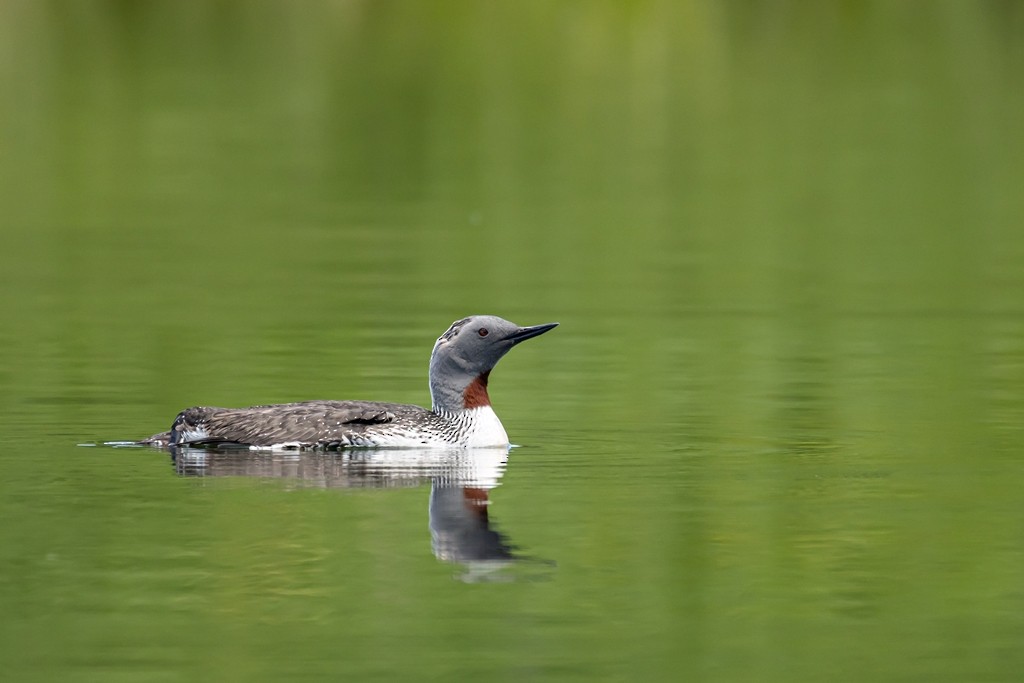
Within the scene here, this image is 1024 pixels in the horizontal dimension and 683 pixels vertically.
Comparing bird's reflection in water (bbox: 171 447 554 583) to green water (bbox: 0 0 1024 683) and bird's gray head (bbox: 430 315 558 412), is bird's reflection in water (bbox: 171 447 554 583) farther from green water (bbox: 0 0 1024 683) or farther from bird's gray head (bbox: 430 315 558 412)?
bird's gray head (bbox: 430 315 558 412)

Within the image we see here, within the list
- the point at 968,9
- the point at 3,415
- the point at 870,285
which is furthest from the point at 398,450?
the point at 968,9

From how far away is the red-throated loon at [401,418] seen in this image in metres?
10.6

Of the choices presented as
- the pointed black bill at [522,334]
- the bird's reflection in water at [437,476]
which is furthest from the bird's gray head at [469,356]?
the bird's reflection in water at [437,476]

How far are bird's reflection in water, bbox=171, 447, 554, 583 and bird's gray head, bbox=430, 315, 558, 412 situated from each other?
29 centimetres

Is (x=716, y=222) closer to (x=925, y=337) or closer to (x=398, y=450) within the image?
(x=925, y=337)

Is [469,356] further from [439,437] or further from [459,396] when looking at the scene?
[439,437]

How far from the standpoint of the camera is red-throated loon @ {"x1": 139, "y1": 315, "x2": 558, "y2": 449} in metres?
10.6

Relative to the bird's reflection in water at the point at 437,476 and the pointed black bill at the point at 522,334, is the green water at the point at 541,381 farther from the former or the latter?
the pointed black bill at the point at 522,334

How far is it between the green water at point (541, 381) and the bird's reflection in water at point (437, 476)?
55mm

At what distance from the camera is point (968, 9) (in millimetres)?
49156

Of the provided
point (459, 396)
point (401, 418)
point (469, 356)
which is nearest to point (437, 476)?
point (401, 418)

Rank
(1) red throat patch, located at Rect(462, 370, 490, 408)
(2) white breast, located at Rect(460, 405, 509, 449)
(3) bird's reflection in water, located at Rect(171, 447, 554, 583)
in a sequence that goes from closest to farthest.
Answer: (3) bird's reflection in water, located at Rect(171, 447, 554, 583) < (2) white breast, located at Rect(460, 405, 509, 449) < (1) red throat patch, located at Rect(462, 370, 490, 408)

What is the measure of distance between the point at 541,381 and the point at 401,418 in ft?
8.56

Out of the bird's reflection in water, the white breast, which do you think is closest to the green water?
the bird's reflection in water
